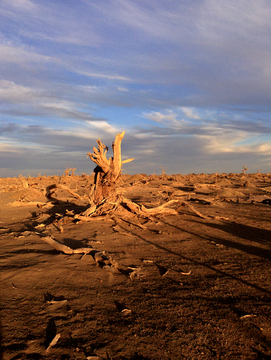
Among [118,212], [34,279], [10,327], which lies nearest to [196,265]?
[34,279]

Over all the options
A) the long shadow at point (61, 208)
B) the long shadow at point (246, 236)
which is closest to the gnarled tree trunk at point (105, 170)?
the long shadow at point (61, 208)

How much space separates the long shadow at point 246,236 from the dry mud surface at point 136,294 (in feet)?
0.08

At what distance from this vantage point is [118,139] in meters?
6.93

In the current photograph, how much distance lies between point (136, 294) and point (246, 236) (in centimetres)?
396

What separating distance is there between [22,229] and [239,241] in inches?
212

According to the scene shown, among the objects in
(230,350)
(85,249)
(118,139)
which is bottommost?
(230,350)

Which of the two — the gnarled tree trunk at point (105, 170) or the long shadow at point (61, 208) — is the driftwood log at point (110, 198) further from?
the long shadow at point (61, 208)

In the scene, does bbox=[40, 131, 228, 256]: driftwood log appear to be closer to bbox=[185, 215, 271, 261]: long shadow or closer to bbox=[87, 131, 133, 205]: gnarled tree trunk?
bbox=[87, 131, 133, 205]: gnarled tree trunk

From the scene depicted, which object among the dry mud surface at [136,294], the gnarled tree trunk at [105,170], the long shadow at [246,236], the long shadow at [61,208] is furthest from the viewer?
the long shadow at [61,208]

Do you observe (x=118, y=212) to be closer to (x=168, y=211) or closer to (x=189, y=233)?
(x=168, y=211)

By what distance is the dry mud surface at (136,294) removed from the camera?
2.26 metres

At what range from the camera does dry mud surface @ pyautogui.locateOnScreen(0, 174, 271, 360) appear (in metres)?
2.26

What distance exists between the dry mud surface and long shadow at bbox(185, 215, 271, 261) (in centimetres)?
2

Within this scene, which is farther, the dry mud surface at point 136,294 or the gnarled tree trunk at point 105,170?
the gnarled tree trunk at point 105,170
